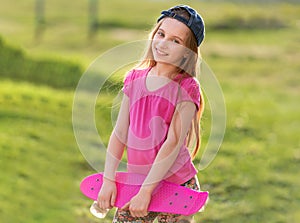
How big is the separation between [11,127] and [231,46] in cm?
541

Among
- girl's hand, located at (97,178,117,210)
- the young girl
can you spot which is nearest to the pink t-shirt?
the young girl

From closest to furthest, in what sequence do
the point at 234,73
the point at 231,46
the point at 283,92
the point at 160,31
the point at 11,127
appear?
the point at 160,31 → the point at 11,127 → the point at 283,92 → the point at 234,73 → the point at 231,46

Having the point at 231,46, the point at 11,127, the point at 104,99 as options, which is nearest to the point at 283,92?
the point at 231,46

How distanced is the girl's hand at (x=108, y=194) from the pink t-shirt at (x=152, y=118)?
11 cm

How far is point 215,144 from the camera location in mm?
3090

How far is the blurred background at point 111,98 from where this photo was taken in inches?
198

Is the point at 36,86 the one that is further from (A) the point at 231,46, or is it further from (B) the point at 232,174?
(A) the point at 231,46

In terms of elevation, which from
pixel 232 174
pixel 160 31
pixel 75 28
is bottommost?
pixel 75 28

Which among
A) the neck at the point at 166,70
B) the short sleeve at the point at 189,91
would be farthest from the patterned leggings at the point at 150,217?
the neck at the point at 166,70

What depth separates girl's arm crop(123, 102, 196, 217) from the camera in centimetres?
292

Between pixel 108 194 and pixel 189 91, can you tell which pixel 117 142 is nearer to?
pixel 108 194

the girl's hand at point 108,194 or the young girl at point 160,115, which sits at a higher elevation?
the young girl at point 160,115

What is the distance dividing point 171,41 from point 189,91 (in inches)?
8.2

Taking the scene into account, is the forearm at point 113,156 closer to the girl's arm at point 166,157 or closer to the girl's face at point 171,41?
the girl's arm at point 166,157
